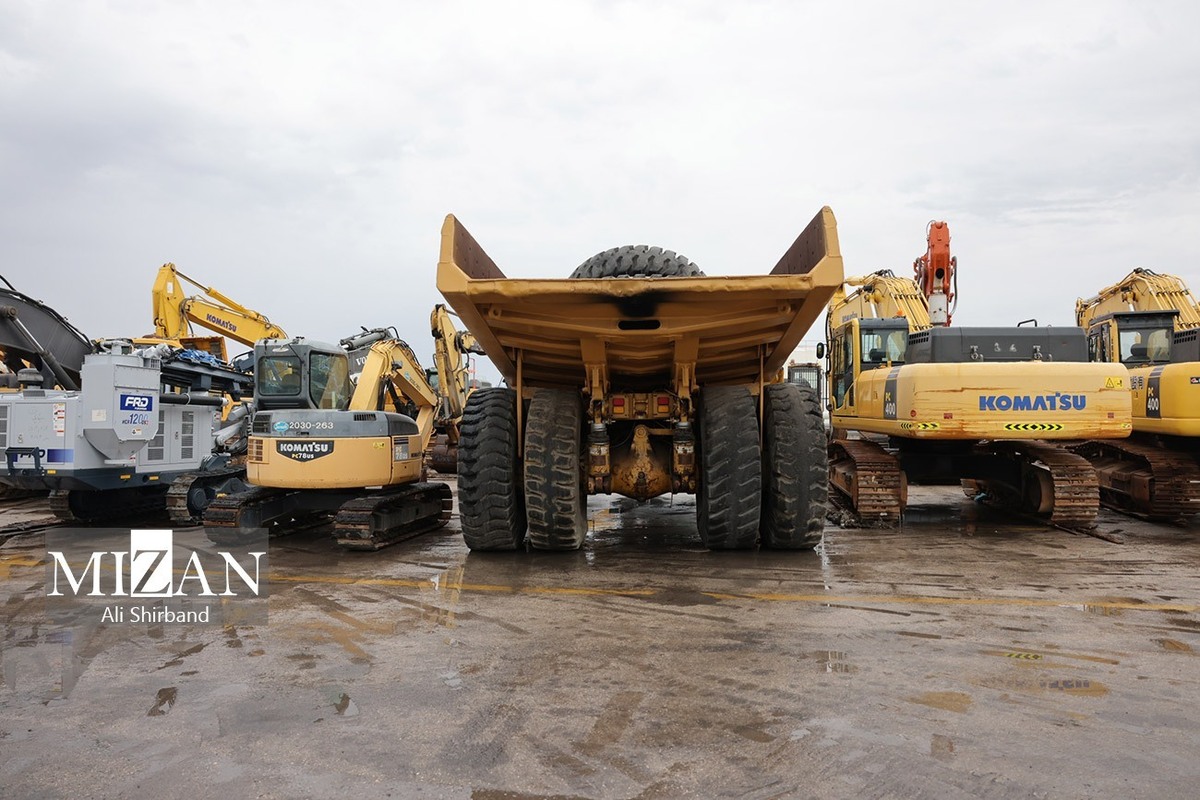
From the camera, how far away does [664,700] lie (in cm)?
359

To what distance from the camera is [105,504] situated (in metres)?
10.4

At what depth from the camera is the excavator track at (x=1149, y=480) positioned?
8.85m

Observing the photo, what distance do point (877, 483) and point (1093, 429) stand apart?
2.17 m

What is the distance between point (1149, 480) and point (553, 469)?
7.18 meters

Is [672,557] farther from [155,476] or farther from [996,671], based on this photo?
[155,476]

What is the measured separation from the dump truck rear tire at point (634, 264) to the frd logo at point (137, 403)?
5.88 meters

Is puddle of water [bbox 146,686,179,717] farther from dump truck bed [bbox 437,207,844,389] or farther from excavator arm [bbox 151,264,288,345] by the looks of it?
excavator arm [bbox 151,264,288,345]

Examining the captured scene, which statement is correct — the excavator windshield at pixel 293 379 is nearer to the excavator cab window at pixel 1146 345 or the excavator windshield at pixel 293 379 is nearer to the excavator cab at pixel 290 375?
the excavator cab at pixel 290 375

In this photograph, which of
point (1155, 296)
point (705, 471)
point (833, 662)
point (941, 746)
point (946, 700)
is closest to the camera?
point (941, 746)

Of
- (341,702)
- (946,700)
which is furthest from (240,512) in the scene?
(946,700)

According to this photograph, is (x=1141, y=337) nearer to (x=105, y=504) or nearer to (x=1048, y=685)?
(x=1048, y=685)

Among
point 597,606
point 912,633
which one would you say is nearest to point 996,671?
point 912,633

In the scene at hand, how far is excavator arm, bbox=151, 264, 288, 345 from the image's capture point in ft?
50.3

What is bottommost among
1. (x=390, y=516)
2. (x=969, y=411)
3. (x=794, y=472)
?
(x=390, y=516)
